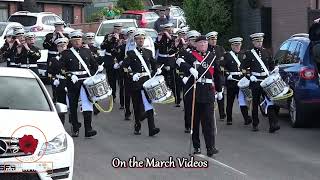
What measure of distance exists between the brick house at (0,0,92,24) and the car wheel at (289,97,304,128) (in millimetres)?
27237

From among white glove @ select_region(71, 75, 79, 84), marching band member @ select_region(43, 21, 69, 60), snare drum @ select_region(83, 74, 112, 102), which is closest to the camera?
snare drum @ select_region(83, 74, 112, 102)

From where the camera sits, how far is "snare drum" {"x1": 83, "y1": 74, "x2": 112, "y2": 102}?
12406 millimetres

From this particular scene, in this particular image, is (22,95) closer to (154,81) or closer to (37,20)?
(154,81)

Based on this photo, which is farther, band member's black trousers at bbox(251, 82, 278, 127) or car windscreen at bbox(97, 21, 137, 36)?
car windscreen at bbox(97, 21, 137, 36)

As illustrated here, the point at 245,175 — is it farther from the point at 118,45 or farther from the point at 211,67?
the point at 118,45

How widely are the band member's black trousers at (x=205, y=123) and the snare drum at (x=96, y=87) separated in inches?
89.4

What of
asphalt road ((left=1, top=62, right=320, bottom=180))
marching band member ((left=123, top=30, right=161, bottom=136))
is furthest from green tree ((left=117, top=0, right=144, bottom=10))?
marching band member ((left=123, top=30, right=161, bottom=136))

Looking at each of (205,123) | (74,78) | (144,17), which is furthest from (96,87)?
(144,17)

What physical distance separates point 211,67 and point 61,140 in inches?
156

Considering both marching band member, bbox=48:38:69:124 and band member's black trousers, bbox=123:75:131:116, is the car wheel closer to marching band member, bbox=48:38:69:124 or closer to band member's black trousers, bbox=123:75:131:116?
band member's black trousers, bbox=123:75:131:116

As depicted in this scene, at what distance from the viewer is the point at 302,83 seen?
1290 centimetres

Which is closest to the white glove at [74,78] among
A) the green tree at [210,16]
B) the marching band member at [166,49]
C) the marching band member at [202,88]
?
the marching band member at [202,88]

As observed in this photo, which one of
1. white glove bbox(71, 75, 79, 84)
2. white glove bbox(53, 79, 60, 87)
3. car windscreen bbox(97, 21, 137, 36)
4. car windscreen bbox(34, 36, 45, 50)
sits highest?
car windscreen bbox(97, 21, 137, 36)

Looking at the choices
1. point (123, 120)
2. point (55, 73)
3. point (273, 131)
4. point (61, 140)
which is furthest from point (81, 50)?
point (61, 140)
